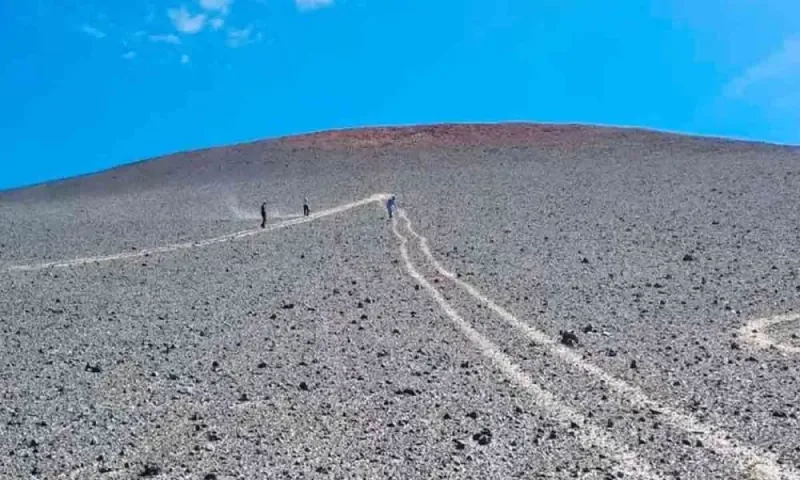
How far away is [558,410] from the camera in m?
7.68

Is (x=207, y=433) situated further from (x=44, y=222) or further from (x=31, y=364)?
(x=44, y=222)

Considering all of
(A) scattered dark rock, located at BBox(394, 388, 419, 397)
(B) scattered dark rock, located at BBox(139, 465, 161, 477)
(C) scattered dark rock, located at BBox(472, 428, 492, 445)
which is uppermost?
(A) scattered dark rock, located at BBox(394, 388, 419, 397)

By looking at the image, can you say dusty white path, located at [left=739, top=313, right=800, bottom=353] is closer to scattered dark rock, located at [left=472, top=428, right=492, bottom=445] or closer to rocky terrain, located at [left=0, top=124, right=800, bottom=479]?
rocky terrain, located at [left=0, top=124, right=800, bottom=479]

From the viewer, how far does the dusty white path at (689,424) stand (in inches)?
239

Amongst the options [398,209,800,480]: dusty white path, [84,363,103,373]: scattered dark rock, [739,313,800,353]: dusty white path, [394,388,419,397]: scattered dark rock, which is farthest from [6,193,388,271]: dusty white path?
[739,313,800,353]: dusty white path

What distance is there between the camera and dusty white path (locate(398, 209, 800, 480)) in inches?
239

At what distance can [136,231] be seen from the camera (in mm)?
25750

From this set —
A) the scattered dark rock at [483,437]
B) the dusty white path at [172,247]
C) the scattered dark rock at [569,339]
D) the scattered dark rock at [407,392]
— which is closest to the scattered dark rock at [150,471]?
the scattered dark rock at [483,437]

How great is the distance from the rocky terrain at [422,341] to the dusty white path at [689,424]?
3cm

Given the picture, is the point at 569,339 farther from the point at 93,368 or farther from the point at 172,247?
the point at 172,247

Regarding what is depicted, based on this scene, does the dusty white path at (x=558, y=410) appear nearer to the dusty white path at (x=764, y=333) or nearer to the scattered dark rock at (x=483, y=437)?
the scattered dark rock at (x=483, y=437)

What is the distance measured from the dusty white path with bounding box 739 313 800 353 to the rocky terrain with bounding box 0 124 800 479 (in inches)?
3.4

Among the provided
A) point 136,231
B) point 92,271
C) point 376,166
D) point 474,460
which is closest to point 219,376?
point 474,460

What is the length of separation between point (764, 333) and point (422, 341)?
441 centimetres
